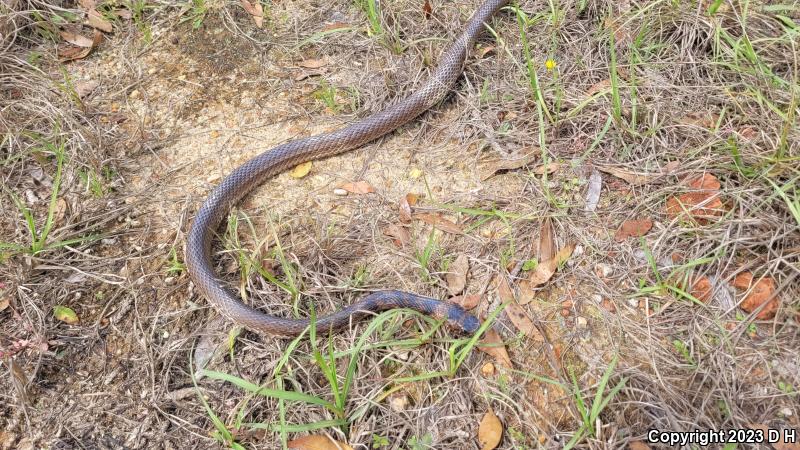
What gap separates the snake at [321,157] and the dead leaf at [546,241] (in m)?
0.71

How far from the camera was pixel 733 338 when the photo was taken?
331cm

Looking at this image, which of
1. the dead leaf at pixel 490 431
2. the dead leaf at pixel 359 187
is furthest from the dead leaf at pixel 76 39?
the dead leaf at pixel 490 431

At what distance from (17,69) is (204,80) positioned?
1784 millimetres

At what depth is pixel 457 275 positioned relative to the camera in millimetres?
3943

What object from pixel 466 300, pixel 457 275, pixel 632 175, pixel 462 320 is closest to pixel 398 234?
pixel 457 275

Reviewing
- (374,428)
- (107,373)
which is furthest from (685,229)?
(107,373)

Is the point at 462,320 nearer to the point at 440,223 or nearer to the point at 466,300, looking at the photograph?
the point at 466,300

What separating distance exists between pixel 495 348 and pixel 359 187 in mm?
1824

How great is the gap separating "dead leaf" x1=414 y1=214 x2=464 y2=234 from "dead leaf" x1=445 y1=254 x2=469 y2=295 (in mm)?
252

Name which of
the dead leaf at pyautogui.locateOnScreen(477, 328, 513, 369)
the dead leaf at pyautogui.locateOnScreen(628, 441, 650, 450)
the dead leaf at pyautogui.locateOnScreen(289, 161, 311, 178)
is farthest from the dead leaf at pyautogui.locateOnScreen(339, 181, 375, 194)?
the dead leaf at pyautogui.locateOnScreen(628, 441, 650, 450)

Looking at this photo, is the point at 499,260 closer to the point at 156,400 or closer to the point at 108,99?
the point at 156,400

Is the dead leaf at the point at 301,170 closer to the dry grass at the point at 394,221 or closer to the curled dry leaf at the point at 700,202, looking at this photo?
the dry grass at the point at 394,221

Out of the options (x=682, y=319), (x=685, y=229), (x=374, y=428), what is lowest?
(x=374, y=428)

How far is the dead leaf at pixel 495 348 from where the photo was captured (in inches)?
136
